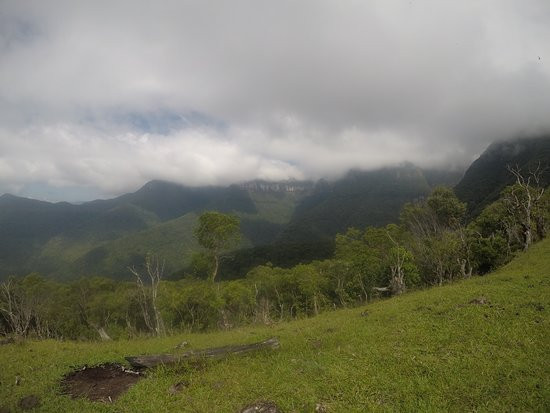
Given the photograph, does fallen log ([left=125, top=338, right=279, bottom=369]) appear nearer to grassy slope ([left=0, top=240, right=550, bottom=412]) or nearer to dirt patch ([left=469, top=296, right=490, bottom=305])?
grassy slope ([left=0, top=240, right=550, bottom=412])

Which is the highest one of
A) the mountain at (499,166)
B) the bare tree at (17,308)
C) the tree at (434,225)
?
the mountain at (499,166)

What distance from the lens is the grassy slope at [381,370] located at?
27.5 ft

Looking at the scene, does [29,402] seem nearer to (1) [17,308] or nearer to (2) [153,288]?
(2) [153,288]

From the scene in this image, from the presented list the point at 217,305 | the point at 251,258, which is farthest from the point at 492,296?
the point at 251,258

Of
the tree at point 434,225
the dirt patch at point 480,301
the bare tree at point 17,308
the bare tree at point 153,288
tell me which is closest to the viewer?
the dirt patch at point 480,301

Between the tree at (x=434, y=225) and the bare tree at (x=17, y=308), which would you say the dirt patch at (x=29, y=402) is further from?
the tree at (x=434, y=225)

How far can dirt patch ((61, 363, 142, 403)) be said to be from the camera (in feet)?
32.9

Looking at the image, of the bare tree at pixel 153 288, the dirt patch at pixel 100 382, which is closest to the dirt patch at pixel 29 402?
the dirt patch at pixel 100 382

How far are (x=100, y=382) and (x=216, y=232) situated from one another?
77.8 ft

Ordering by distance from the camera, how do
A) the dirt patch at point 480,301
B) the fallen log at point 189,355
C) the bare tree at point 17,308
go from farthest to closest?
the bare tree at point 17,308 < the dirt patch at point 480,301 < the fallen log at point 189,355

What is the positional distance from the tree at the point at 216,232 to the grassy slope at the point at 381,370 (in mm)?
19624

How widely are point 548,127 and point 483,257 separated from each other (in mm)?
218567

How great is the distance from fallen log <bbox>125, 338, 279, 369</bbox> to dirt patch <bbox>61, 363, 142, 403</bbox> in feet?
1.24

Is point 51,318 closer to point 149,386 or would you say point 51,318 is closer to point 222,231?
point 222,231
